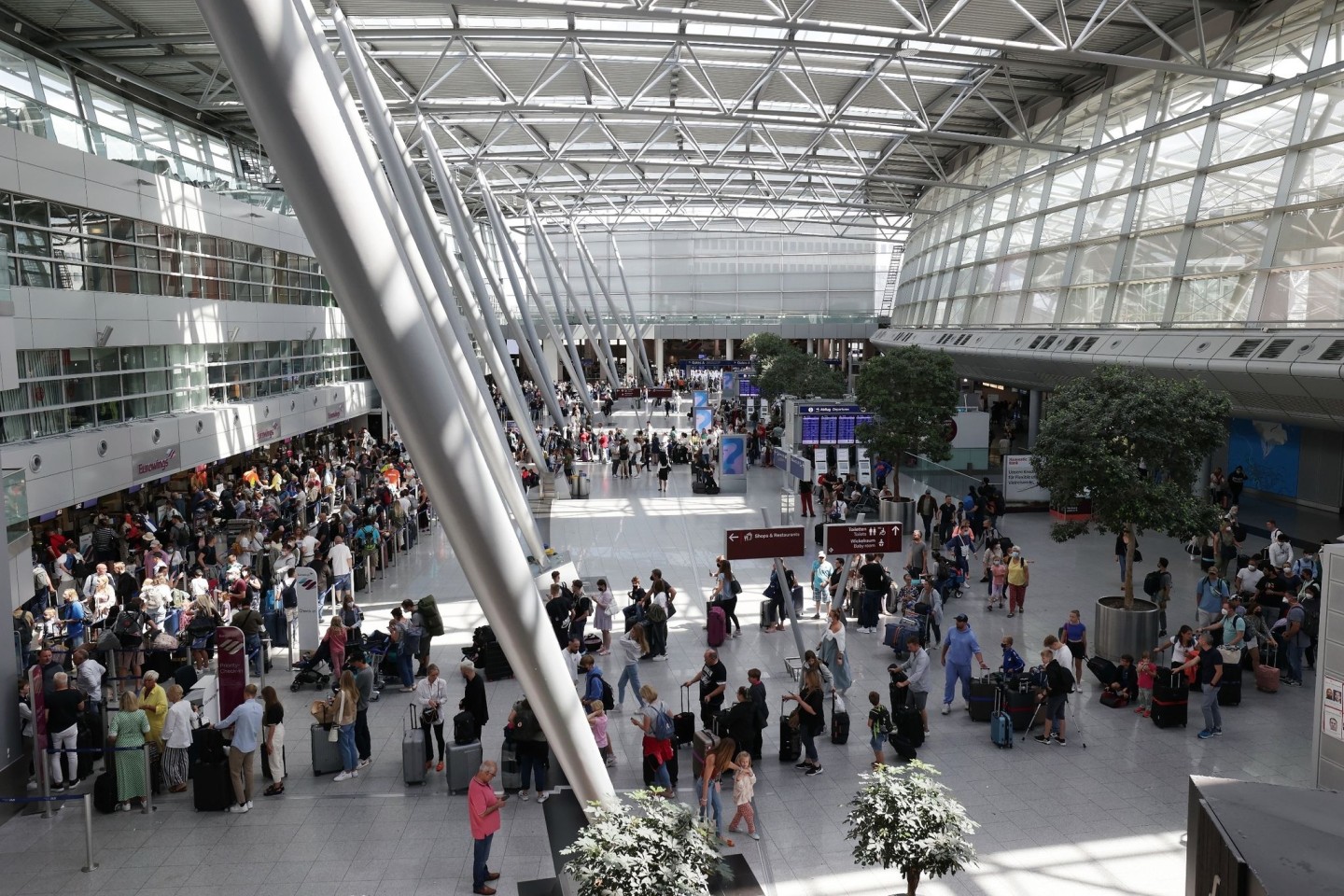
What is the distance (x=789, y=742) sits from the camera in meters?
11.6

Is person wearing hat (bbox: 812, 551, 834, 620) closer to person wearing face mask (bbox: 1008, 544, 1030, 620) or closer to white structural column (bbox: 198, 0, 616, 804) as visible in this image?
person wearing face mask (bbox: 1008, 544, 1030, 620)

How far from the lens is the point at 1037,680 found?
12.5 metres

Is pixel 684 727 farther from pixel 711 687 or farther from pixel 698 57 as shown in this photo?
pixel 698 57

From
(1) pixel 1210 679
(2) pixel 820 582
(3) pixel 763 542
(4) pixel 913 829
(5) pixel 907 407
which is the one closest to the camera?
(4) pixel 913 829

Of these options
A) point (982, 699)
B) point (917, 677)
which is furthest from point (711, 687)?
point (982, 699)

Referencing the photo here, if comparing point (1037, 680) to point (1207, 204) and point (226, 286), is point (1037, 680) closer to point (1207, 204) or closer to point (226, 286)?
point (1207, 204)

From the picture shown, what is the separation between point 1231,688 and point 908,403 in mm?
13172

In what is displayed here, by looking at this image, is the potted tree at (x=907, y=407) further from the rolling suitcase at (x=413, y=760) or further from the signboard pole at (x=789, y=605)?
the rolling suitcase at (x=413, y=760)

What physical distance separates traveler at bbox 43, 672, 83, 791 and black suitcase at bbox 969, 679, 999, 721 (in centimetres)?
1029

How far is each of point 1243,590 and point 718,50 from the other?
73.3 ft

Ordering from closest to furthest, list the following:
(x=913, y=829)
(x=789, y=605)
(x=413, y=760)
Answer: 1. (x=913, y=829)
2. (x=413, y=760)
3. (x=789, y=605)

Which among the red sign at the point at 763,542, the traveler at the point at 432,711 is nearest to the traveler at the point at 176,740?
the traveler at the point at 432,711

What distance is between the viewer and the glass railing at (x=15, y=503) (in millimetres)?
12797

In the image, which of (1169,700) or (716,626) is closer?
(1169,700)
